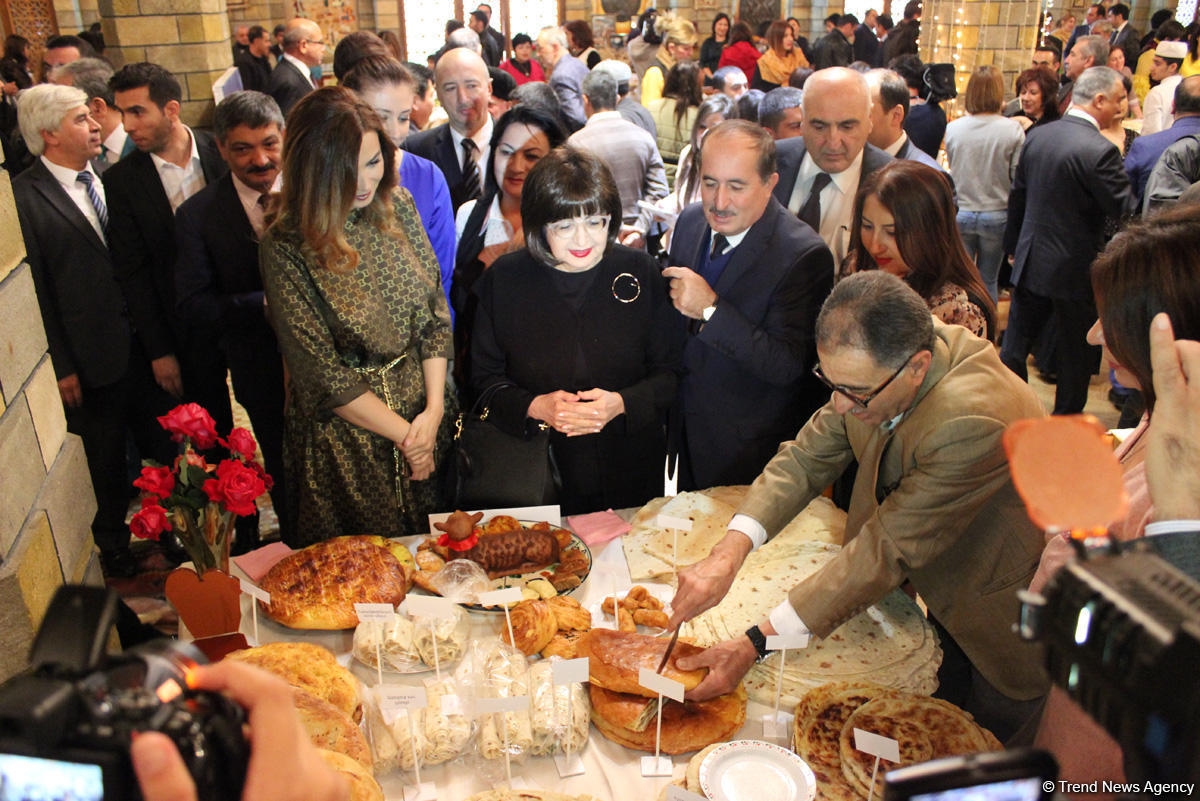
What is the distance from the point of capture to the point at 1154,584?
0.68 meters

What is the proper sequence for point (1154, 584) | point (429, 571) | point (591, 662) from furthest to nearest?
point (429, 571) < point (591, 662) < point (1154, 584)

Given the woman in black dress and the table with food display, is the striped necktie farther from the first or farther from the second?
the table with food display

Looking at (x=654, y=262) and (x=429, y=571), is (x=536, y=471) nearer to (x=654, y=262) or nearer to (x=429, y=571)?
(x=429, y=571)

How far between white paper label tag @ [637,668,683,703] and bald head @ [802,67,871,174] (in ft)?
8.17

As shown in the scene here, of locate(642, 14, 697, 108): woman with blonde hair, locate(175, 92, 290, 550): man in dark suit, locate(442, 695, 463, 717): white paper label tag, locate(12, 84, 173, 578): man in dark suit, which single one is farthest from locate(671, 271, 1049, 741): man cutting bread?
locate(642, 14, 697, 108): woman with blonde hair

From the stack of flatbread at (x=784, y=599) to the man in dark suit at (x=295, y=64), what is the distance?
4462 millimetres

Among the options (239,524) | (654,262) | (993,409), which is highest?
(654,262)

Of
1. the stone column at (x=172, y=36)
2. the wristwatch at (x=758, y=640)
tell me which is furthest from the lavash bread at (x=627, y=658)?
the stone column at (x=172, y=36)

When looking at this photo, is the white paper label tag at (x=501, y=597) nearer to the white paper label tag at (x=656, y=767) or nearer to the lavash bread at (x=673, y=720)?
the lavash bread at (x=673, y=720)

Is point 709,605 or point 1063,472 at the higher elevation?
point 1063,472

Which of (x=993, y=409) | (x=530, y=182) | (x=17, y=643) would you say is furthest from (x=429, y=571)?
(x=993, y=409)

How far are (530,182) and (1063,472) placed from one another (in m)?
1.93

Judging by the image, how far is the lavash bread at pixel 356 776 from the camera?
4.54 feet

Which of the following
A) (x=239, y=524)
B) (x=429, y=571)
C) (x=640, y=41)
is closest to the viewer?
(x=429, y=571)
